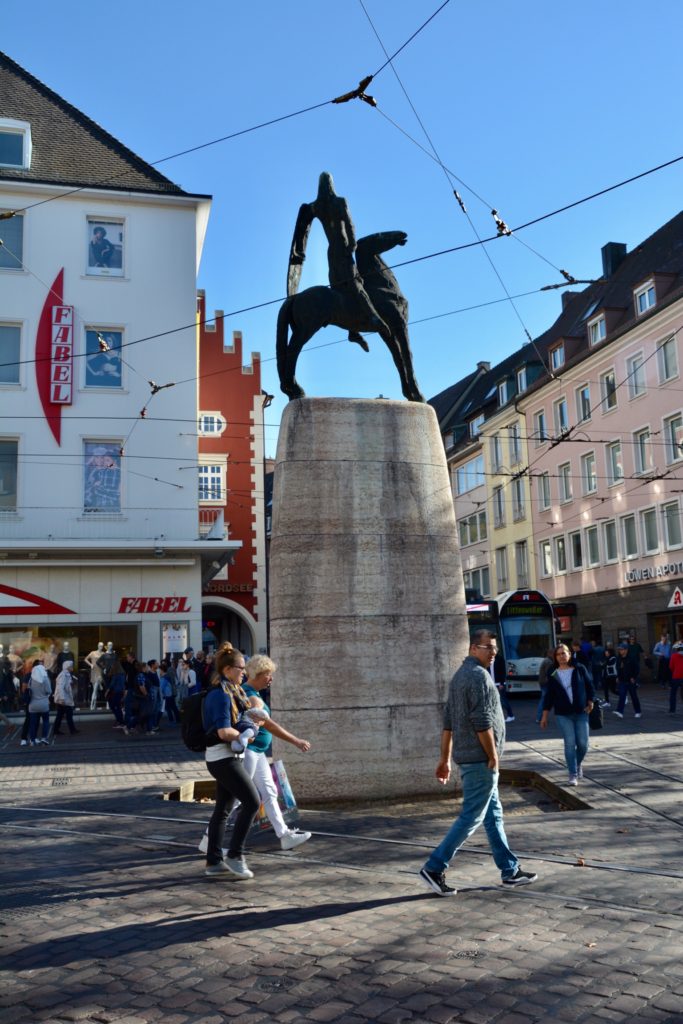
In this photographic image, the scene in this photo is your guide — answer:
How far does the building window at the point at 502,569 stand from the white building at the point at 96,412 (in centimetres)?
2716

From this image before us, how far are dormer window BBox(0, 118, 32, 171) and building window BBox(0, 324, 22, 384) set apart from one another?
4.98 metres

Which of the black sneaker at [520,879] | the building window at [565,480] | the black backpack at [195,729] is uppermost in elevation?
the building window at [565,480]

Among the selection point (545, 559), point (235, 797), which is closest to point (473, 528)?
point (545, 559)

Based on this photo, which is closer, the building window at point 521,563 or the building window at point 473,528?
the building window at point 521,563

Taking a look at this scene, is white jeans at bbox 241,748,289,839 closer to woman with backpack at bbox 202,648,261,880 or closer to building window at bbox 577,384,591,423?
woman with backpack at bbox 202,648,261,880

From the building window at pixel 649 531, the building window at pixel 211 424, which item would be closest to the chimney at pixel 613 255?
the building window at pixel 649 531

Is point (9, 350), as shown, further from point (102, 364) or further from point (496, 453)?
point (496, 453)

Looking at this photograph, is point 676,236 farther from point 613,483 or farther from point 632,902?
point 632,902

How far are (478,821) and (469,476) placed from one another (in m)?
51.8

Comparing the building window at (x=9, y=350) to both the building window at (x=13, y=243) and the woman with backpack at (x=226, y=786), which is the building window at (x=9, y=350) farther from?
the woman with backpack at (x=226, y=786)

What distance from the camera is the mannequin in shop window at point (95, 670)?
27.0 metres

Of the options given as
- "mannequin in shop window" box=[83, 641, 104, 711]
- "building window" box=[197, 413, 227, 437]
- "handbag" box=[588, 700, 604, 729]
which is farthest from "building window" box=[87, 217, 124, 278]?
"handbag" box=[588, 700, 604, 729]

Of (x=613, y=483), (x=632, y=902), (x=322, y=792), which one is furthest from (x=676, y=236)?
(x=632, y=902)

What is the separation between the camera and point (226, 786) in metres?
7.16
